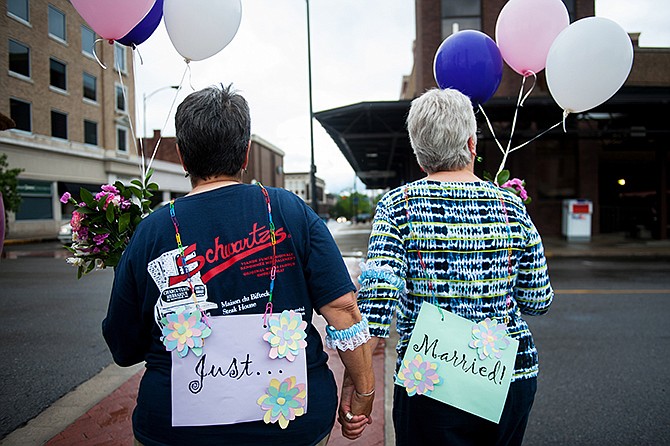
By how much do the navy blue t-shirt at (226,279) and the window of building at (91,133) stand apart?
24739mm

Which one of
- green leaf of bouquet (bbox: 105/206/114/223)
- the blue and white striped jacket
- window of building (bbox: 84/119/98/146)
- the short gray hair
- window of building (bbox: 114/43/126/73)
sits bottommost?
the blue and white striped jacket

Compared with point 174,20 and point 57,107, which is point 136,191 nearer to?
point 174,20

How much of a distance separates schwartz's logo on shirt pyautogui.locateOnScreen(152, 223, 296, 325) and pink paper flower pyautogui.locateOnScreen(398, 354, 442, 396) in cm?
58

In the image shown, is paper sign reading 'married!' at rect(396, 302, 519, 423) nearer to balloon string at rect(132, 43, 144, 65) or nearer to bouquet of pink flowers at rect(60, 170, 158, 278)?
bouquet of pink flowers at rect(60, 170, 158, 278)

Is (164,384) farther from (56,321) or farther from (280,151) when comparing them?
(280,151)

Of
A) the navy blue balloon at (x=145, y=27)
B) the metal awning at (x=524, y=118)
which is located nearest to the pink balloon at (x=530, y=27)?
the navy blue balloon at (x=145, y=27)

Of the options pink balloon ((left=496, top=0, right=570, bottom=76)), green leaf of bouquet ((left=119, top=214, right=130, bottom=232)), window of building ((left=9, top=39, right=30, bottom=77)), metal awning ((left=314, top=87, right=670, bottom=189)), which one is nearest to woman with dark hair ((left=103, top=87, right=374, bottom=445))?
green leaf of bouquet ((left=119, top=214, right=130, bottom=232))

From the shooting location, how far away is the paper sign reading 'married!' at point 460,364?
5.01 ft

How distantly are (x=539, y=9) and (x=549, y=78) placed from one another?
0.43m

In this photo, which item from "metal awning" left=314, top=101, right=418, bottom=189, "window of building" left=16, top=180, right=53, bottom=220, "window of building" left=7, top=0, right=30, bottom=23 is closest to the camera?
"window of building" left=7, top=0, right=30, bottom=23

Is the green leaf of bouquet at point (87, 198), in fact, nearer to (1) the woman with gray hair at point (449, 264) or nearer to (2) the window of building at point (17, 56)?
(1) the woman with gray hair at point (449, 264)

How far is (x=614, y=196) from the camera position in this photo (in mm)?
20422

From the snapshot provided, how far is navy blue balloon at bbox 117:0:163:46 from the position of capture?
8.07 ft

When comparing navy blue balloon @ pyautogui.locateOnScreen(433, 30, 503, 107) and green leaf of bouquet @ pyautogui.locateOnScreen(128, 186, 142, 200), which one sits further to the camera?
navy blue balloon @ pyautogui.locateOnScreen(433, 30, 503, 107)
